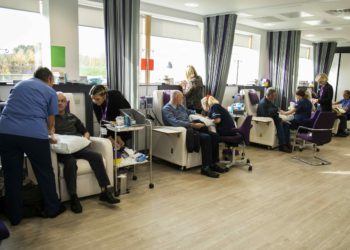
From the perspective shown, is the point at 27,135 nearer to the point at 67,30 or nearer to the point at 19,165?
the point at 19,165

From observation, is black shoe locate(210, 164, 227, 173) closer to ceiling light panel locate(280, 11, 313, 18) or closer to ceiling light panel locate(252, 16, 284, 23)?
ceiling light panel locate(280, 11, 313, 18)

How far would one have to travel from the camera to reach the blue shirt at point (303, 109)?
5.39m

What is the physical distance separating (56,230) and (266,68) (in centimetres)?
659

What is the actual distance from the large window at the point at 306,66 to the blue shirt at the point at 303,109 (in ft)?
17.5

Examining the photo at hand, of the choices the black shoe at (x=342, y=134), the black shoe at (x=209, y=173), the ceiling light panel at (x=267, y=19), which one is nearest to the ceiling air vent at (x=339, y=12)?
the ceiling light panel at (x=267, y=19)

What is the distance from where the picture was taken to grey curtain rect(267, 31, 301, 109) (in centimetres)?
760

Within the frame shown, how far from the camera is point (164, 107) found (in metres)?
4.35

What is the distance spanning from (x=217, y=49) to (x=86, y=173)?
12.1ft

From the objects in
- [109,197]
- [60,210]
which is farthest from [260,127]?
[60,210]

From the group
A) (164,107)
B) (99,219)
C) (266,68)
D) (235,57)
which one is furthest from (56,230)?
(266,68)

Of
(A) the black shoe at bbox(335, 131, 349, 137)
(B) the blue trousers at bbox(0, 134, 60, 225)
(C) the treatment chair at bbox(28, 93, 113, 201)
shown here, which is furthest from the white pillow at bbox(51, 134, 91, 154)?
(A) the black shoe at bbox(335, 131, 349, 137)

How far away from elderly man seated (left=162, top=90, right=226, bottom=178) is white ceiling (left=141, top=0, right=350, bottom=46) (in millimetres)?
1780

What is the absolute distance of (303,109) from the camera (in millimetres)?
5418

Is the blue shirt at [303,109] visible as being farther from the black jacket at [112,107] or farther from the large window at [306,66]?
the large window at [306,66]
